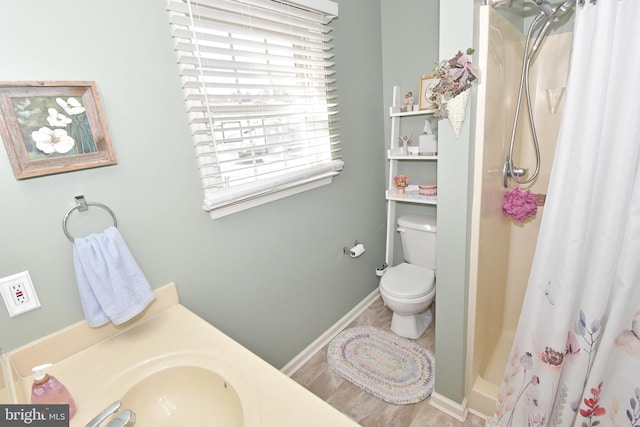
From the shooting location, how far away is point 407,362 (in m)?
1.98

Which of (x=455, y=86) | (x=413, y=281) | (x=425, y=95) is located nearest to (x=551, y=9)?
(x=455, y=86)

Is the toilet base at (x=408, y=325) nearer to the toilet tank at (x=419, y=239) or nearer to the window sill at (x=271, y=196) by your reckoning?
the toilet tank at (x=419, y=239)

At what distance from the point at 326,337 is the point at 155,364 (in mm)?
1390

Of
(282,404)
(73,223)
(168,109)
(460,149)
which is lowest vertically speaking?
(282,404)

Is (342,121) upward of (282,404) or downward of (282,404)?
upward

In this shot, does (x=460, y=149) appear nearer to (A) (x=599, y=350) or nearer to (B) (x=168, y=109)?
(A) (x=599, y=350)

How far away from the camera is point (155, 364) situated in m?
0.99

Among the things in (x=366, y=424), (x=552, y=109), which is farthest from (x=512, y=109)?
(x=366, y=424)

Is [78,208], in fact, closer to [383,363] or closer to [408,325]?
[383,363]

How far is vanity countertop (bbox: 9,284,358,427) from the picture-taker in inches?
30.2

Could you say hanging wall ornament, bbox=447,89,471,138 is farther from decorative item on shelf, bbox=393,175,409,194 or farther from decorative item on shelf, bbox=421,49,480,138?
decorative item on shelf, bbox=393,175,409,194

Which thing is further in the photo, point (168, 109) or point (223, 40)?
point (223, 40)

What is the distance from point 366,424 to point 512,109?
183cm

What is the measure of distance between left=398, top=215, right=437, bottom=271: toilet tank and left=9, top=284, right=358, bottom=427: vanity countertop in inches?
62.2
